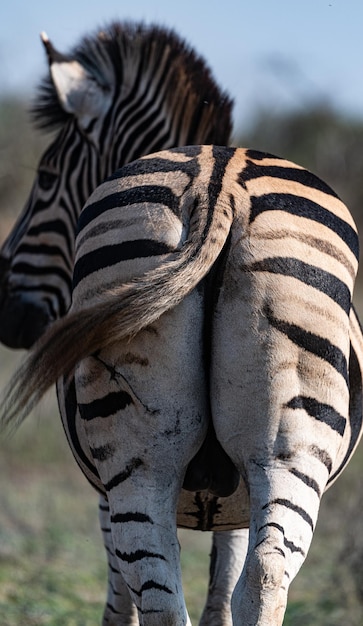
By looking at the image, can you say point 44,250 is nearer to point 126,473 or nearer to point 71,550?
point 126,473

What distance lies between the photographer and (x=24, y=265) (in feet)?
15.2

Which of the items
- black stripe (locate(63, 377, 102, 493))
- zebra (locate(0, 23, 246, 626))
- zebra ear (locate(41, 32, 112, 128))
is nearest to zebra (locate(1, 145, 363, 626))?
black stripe (locate(63, 377, 102, 493))

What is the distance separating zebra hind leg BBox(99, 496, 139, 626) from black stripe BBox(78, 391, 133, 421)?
1.20 metres

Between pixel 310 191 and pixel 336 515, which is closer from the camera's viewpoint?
pixel 310 191

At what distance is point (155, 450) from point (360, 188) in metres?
21.3

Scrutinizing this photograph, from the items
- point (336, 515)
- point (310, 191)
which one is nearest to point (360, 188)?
point (336, 515)

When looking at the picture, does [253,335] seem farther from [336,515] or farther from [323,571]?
[336,515]

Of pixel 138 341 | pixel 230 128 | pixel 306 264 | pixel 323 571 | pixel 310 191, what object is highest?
pixel 230 128

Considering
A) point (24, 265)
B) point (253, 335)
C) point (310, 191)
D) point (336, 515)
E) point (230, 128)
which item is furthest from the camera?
point (336, 515)

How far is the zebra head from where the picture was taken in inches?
177

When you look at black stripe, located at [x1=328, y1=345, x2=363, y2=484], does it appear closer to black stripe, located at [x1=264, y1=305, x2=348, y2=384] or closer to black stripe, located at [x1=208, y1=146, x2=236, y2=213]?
black stripe, located at [x1=264, y1=305, x2=348, y2=384]

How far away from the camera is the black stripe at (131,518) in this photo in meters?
2.58

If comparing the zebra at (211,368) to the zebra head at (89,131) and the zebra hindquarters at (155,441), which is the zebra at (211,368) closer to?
the zebra hindquarters at (155,441)

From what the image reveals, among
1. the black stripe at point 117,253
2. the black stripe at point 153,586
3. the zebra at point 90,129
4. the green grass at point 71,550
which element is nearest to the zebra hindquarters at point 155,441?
the black stripe at point 153,586
